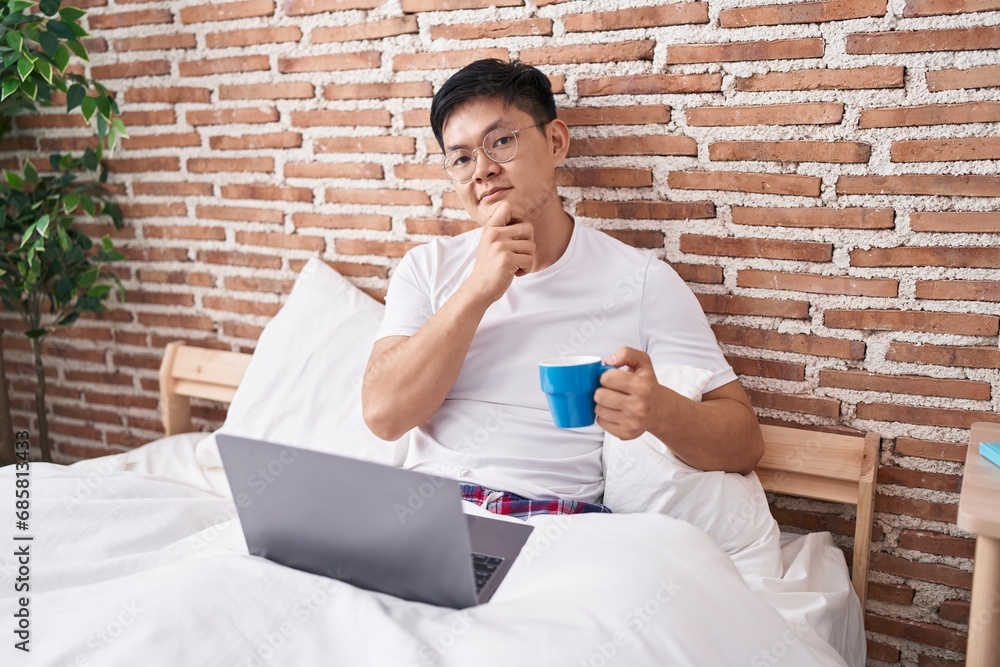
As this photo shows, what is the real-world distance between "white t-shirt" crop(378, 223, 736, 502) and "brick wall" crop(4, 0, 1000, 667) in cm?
20

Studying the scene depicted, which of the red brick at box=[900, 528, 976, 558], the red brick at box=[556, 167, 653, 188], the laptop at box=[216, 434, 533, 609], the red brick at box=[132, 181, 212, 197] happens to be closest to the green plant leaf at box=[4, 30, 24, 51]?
the red brick at box=[132, 181, 212, 197]

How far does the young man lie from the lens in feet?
5.29

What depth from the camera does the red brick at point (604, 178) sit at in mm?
1858

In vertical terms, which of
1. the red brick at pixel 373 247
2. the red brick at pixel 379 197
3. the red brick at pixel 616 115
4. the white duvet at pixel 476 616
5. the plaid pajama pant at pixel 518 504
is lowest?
the plaid pajama pant at pixel 518 504

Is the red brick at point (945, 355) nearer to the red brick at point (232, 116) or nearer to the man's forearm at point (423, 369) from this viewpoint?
the man's forearm at point (423, 369)

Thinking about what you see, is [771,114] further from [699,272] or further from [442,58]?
[442,58]

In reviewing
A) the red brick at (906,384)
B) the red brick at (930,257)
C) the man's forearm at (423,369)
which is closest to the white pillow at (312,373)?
the man's forearm at (423,369)

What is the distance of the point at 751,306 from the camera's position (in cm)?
180

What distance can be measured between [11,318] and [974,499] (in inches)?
120

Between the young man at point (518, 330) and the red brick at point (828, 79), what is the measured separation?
43 centimetres

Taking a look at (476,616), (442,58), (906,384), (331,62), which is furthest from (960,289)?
(331,62)

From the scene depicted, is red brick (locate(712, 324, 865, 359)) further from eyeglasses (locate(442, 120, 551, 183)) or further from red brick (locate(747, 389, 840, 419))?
eyeglasses (locate(442, 120, 551, 183))

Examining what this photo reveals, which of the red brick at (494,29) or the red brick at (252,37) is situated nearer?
the red brick at (494,29)

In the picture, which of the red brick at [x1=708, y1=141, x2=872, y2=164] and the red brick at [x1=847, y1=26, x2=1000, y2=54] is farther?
the red brick at [x1=708, y1=141, x2=872, y2=164]
